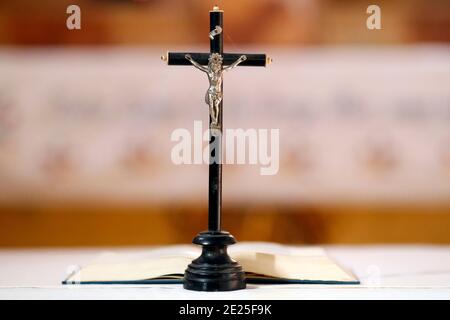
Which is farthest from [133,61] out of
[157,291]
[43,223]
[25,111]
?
[157,291]

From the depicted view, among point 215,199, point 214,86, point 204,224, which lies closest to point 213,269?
point 215,199

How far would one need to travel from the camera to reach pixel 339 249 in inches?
61.2

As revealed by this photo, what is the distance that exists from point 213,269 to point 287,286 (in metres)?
0.13

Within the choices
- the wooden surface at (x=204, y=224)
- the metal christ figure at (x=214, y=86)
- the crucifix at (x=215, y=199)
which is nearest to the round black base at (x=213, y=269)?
the crucifix at (x=215, y=199)

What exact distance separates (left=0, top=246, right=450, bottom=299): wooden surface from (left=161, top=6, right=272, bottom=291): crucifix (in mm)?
22

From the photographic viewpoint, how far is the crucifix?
98 cm

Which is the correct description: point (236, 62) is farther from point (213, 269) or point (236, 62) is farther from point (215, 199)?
point (213, 269)

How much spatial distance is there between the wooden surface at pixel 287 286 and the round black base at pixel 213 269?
17mm

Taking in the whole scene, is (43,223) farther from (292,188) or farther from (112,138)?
(292,188)

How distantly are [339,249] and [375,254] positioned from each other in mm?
120

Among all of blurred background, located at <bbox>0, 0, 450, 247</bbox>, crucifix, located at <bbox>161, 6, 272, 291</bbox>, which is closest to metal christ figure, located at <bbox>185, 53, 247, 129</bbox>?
crucifix, located at <bbox>161, 6, 272, 291</bbox>

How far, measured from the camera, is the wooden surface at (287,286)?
0.95 m
